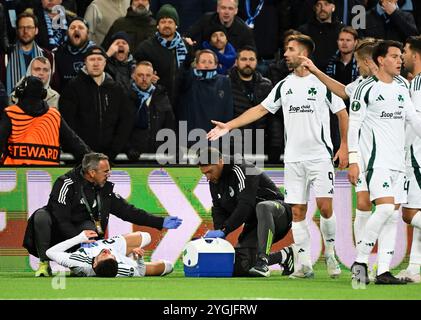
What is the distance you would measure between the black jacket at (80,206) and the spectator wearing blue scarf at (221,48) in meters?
2.97

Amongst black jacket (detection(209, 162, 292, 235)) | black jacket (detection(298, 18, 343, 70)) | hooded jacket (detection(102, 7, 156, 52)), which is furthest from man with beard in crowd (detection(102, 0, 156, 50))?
black jacket (detection(209, 162, 292, 235))

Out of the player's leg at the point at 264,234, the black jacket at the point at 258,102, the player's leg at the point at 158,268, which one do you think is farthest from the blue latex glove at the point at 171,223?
the black jacket at the point at 258,102

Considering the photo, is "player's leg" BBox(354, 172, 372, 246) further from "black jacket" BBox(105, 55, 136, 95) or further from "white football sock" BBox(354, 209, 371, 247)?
"black jacket" BBox(105, 55, 136, 95)

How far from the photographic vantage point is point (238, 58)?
14.4 m

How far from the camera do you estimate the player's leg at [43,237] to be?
40.6 ft

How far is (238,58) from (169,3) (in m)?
1.96

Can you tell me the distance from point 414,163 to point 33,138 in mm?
4339

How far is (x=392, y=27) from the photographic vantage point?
15.6m


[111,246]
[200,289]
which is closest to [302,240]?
[200,289]

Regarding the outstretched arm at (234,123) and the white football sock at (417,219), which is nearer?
the outstretched arm at (234,123)

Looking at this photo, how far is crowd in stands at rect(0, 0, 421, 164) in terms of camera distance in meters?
13.8

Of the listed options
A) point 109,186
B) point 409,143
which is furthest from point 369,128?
point 109,186

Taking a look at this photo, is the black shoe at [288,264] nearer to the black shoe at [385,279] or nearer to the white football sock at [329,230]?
the white football sock at [329,230]

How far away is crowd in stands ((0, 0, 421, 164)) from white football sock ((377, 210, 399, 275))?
3438mm
